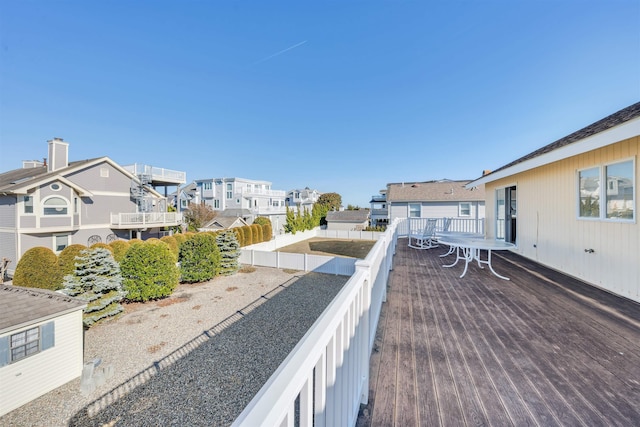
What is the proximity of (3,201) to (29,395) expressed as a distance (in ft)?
40.1

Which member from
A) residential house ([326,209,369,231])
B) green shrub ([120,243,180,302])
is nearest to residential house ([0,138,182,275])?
green shrub ([120,243,180,302])

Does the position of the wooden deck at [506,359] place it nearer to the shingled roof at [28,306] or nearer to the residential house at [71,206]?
the shingled roof at [28,306]

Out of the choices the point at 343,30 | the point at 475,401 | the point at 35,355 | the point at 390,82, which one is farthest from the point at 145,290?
the point at 390,82

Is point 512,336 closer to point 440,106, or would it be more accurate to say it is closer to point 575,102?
point 575,102

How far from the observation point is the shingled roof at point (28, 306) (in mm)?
4557

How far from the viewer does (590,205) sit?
3973 millimetres

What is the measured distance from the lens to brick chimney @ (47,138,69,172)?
41.6 feet

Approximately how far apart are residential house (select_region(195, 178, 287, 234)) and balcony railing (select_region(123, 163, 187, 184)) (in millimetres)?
8921

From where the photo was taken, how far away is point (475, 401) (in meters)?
1.60

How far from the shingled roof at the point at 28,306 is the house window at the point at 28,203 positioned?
8295 millimetres

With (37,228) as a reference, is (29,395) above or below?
below

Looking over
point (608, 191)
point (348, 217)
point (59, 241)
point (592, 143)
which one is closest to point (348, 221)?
point (348, 217)

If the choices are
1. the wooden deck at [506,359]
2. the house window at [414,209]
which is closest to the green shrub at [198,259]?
the wooden deck at [506,359]

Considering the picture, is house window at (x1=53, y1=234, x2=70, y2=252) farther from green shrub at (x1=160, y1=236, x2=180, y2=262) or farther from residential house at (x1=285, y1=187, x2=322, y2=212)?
residential house at (x1=285, y1=187, x2=322, y2=212)
